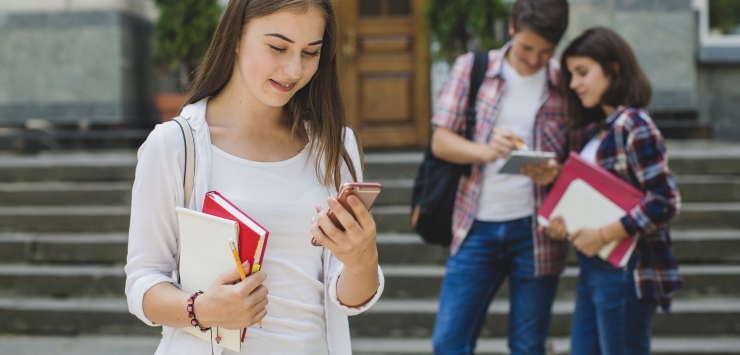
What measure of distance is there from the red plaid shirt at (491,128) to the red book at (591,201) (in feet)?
0.34

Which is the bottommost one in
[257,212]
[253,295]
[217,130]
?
[253,295]

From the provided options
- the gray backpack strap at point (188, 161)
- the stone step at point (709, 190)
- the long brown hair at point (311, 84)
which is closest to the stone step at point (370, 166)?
the stone step at point (709, 190)

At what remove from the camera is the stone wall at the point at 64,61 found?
23.7 ft

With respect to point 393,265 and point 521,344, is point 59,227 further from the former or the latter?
point 521,344

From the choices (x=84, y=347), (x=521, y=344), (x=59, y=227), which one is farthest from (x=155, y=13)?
(x=521, y=344)

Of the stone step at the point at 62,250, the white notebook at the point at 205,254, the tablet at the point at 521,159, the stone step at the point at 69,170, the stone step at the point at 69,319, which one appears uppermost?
the tablet at the point at 521,159

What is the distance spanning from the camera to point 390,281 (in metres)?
4.79

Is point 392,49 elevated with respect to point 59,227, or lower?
elevated

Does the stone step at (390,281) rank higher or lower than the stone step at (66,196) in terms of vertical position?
lower

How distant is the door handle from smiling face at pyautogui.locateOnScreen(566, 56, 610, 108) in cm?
455

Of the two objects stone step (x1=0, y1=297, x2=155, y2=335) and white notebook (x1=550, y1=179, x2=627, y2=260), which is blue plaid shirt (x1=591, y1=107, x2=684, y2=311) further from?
stone step (x1=0, y1=297, x2=155, y2=335)

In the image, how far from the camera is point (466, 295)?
285 centimetres

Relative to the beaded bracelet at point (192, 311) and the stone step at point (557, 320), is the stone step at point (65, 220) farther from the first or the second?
the beaded bracelet at point (192, 311)

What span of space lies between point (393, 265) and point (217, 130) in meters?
3.54
